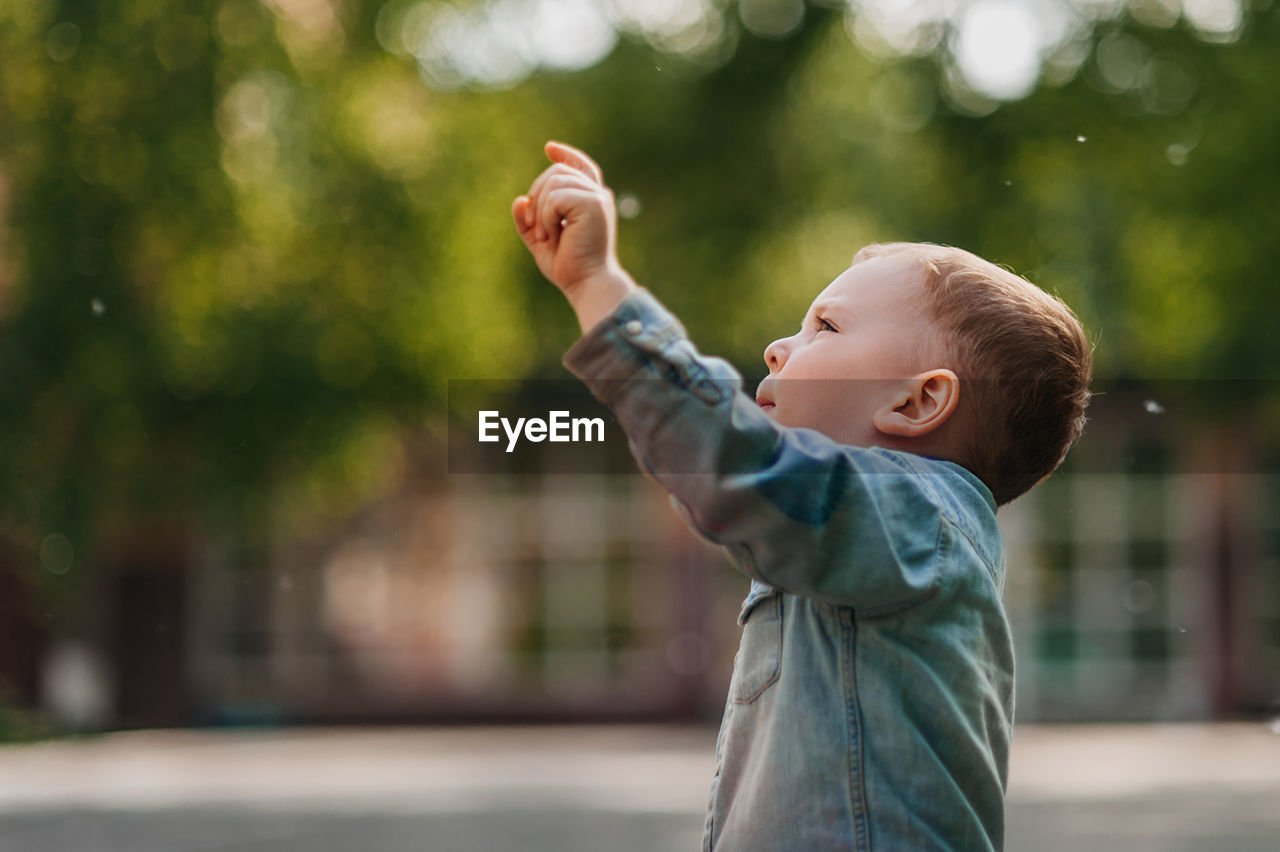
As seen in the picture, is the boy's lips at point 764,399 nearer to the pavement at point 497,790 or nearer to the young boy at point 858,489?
the young boy at point 858,489

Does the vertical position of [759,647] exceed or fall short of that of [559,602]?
it exceeds it

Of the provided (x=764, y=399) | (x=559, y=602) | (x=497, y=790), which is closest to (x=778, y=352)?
(x=764, y=399)

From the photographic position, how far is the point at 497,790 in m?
10.8

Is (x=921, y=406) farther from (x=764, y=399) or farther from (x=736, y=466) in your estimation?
(x=736, y=466)

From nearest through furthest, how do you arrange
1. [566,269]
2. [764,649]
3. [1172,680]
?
[566,269] < [764,649] < [1172,680]

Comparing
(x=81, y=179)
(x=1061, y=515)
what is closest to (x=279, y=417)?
(x=81, y=179)

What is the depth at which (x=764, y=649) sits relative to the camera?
Answer: 1.35 metres

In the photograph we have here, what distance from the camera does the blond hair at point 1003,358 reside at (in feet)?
4.45

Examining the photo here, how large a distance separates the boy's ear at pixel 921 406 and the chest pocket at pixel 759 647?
18 centimetres

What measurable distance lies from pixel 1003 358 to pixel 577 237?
43 centimetres

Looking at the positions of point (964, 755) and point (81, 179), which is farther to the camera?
point (81, 179)

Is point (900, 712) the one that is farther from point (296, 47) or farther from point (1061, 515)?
point (1061, 515)

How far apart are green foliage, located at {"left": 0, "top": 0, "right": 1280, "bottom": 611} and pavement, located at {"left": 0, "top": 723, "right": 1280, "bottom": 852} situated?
8.18ft

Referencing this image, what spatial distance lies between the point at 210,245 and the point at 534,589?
18.2 feet
